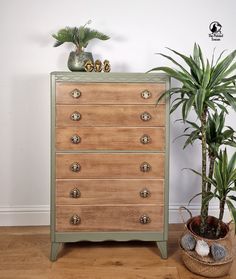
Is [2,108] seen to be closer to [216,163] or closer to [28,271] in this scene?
[28,271]

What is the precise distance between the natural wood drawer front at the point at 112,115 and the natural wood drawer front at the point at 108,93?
0.04m

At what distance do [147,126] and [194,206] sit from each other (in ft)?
3.54

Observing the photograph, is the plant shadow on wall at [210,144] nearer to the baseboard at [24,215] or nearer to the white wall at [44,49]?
the white wall at [44,49]

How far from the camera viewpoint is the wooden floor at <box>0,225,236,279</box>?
1956mm

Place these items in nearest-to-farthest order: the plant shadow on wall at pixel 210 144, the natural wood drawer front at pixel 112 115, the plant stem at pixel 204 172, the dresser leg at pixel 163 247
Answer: the plant shadow on wall at pixel 210 144, the plant stem at pixel 204 172, the natural wood drawer front at pixel 112 115, the dresser leg at pixel 163 247

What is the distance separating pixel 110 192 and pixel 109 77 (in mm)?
772

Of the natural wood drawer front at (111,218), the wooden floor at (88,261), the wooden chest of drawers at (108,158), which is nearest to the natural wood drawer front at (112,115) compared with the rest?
the wooden chest of drawers at (108,158)

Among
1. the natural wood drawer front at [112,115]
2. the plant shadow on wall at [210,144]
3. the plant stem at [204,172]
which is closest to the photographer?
the plant shadow on wall at [210,144]

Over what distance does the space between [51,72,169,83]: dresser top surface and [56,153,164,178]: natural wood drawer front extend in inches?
19.4

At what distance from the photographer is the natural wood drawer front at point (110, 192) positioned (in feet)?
6.78

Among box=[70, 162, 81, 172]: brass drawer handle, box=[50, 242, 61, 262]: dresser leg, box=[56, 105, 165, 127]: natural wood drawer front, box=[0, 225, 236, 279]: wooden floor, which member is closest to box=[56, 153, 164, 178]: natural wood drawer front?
box=[70, 162, 81, 172]: brass drawer handle

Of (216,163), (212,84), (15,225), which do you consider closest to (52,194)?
(15,225)

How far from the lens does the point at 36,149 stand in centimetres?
260

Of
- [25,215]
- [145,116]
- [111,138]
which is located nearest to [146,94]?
[145,116]
